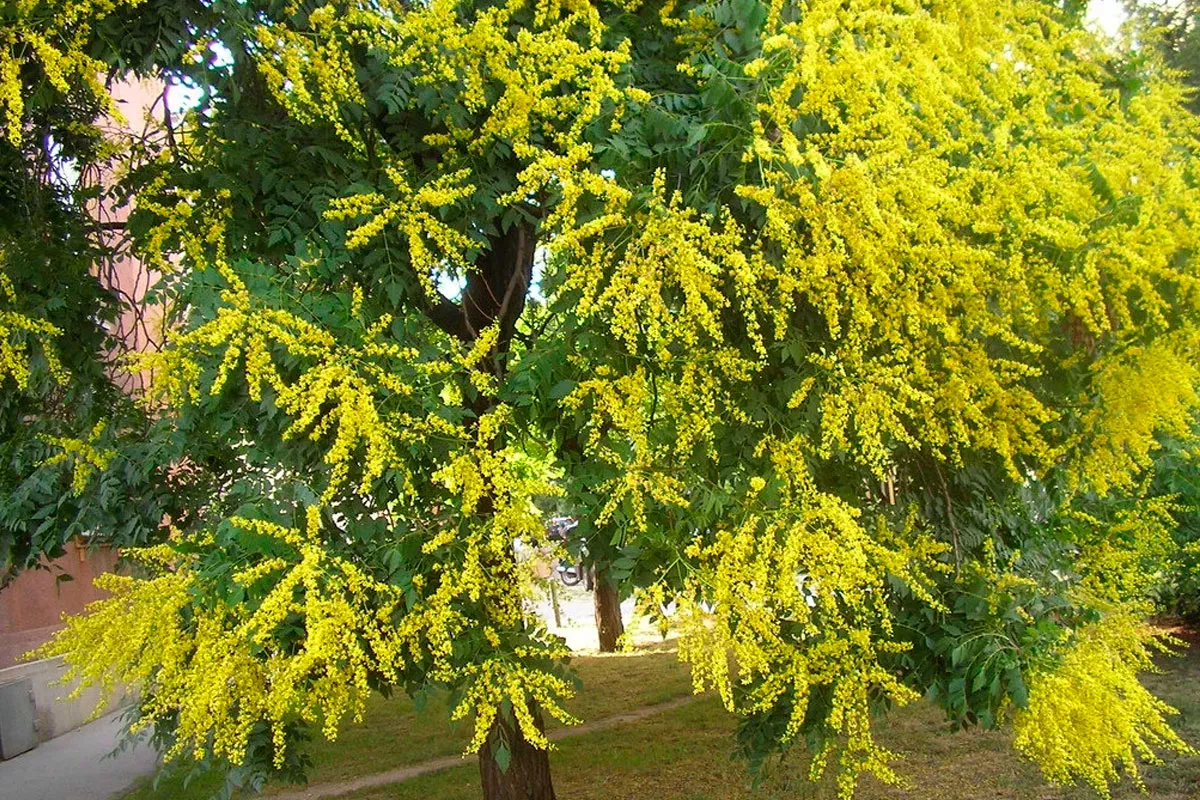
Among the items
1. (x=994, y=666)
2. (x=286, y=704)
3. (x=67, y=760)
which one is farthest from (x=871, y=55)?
(x=67, y=760)

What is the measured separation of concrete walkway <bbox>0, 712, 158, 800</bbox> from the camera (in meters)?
8.62

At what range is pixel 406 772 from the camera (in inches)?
333

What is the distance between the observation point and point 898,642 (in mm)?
4242

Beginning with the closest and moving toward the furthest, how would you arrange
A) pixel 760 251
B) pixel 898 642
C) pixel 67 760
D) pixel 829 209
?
pixel 829 209, pixel 760 251, pixel 898 642, pixel 67 760

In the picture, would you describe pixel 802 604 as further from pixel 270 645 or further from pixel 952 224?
pixel 270 645

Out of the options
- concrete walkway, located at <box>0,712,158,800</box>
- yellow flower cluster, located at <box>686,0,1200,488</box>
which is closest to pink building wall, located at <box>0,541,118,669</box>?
concrete walkway, located at <box>0,712,158,800</box>

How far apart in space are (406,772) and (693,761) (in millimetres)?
2454

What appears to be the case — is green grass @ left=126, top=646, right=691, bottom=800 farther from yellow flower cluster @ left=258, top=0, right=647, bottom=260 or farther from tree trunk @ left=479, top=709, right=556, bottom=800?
yellow flower cluster @ left=258, top=0, right=647, bottom=260

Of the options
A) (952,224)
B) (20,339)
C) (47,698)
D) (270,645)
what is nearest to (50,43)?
(20,339)

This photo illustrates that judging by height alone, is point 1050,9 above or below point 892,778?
above

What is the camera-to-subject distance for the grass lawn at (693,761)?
6.65 m

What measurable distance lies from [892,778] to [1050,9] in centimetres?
323

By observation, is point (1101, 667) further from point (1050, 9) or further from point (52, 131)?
point (52, 131)

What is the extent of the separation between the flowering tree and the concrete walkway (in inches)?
209
